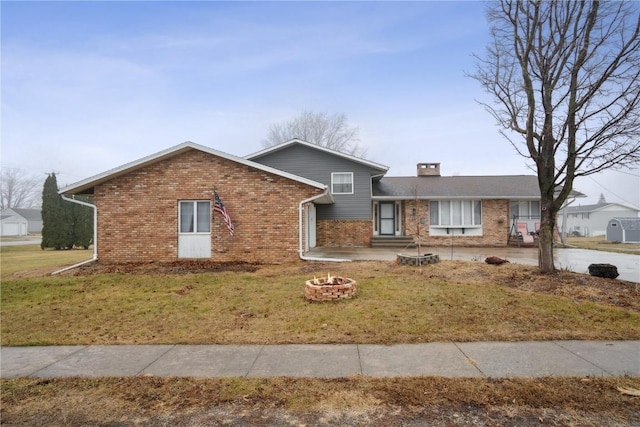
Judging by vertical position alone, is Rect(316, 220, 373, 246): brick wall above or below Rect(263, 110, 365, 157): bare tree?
below

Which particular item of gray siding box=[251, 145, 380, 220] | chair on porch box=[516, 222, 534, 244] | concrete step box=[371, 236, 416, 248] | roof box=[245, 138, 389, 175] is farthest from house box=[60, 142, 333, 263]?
chair on porch box=[516, 222, 534, 244]

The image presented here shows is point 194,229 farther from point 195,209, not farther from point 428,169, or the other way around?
point 428,169

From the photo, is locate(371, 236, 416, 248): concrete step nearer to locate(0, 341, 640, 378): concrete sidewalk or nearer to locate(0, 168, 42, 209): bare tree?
locate(0, 341, 640, 378): concrete sidewalk

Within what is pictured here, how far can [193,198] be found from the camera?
12.3 metres

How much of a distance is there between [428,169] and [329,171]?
8562 millimetres

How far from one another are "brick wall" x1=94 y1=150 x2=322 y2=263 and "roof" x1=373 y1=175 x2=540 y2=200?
322 inches

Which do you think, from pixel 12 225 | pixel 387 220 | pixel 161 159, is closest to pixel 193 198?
pixel 161 159

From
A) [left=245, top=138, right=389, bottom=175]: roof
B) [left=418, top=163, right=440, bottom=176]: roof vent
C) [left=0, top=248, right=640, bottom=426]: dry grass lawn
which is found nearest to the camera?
[left=0, top=248, right=640, bottom=426]: dry grass lawn

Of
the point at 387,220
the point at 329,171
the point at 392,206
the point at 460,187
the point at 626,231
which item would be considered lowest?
the point at 626,231

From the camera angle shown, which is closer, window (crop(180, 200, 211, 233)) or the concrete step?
window (crop(180, 200, 211, 233))

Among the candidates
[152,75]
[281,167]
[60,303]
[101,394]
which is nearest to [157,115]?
[152,75]

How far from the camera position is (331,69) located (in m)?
17.2

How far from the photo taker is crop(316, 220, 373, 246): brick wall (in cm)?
1862

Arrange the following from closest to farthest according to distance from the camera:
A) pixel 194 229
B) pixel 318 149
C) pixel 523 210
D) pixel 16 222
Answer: pixel 194 229
pixel 318 149
pixel 523 210
pixel 16 222
